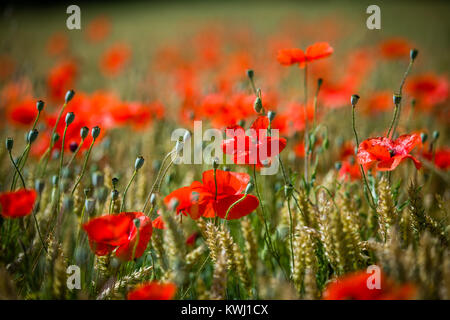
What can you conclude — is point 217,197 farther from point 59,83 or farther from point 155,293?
point 59,83

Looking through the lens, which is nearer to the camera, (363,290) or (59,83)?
(363,290)

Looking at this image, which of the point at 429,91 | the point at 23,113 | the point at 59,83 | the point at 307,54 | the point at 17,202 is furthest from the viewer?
the point at 59,83

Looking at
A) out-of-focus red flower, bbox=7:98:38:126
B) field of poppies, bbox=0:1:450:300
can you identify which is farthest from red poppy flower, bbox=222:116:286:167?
out-of-focus red flower, bbox=7:98:38:126

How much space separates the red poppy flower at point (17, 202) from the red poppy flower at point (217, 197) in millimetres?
255

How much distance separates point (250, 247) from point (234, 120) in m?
0.55

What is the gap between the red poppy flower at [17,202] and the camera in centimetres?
71

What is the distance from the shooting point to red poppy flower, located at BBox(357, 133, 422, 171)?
856 millimetres

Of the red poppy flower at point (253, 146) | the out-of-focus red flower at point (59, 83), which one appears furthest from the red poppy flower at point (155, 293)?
the out-of-focus red flower at point (59, 83)

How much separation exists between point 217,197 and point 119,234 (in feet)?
0.76

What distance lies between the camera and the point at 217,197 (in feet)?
2.81

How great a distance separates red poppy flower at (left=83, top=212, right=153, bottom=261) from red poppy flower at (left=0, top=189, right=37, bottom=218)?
117mm

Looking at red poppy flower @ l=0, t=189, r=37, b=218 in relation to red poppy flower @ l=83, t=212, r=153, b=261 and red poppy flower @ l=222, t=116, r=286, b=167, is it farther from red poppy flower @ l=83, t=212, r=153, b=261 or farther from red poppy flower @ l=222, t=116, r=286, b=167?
red poppy flower @ l=222, t=116, r=286, b=167

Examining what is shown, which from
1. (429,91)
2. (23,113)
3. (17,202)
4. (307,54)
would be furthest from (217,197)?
(429,91)
